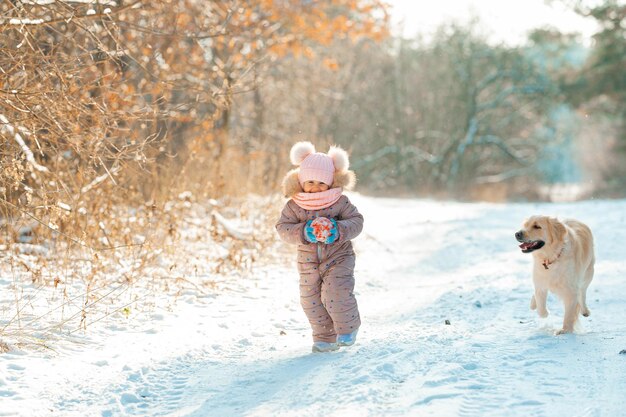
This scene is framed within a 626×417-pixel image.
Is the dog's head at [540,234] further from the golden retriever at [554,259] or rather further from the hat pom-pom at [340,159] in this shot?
the hat pom-pom at [340,159]

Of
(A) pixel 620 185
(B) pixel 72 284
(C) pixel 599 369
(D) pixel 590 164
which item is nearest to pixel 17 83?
(B) pixel 72 284

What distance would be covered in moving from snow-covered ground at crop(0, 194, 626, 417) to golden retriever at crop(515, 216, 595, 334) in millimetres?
289

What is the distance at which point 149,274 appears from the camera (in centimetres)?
709

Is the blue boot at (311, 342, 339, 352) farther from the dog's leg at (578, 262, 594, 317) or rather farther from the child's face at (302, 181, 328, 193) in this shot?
the dog's leg at (578, 262, 594, 317)

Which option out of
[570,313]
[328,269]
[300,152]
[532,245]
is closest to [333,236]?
[328,269]

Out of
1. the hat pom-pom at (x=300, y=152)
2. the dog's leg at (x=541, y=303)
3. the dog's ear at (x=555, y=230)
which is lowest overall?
the dog's leg at (x=541, y=303)

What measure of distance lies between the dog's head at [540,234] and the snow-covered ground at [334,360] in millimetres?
703

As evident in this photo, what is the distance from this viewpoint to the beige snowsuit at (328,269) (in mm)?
5027

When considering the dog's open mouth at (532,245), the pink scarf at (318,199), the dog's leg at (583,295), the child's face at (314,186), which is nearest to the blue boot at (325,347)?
the pink scarf at (318,199)

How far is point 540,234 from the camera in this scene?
18.4ft

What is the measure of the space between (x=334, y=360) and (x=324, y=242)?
33.5 inches

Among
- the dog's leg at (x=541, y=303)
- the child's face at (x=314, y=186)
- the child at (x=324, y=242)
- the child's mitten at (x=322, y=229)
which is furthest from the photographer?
the dog's leg at (x=541, y=303)

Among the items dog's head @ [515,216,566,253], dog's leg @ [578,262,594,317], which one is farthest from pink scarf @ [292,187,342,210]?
dog's leg @ [578,262,594,317]

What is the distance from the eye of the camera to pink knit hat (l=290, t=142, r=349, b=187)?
16.7ft
